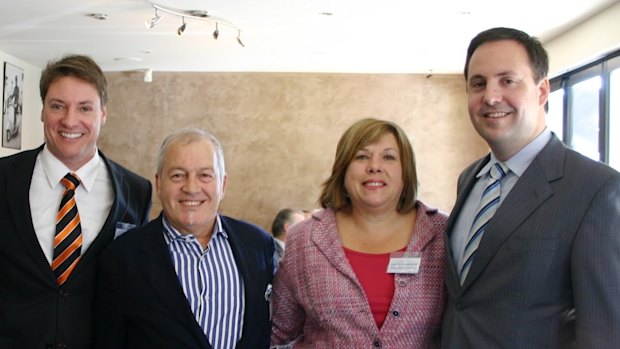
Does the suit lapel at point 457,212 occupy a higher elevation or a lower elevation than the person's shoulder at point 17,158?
lower

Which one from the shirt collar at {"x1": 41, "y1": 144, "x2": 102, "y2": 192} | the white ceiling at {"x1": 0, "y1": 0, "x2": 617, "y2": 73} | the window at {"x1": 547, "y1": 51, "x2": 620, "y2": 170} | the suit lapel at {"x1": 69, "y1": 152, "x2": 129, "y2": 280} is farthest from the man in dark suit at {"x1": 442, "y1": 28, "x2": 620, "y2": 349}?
the window at {"x1": 547, "y1": 51, "x2": 620, "y2": 170}

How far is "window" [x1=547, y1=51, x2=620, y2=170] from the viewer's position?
20.6 ft

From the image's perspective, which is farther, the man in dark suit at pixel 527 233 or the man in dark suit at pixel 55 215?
the man in dark suit at pixel 55 215

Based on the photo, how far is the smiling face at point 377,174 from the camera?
7.47 feet

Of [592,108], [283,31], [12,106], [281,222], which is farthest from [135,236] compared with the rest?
[12,106]

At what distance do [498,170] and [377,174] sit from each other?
0.45 metres

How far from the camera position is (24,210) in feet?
7.41

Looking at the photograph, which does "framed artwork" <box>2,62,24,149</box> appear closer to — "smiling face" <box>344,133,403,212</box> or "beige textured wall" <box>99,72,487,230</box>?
"beige textured wall" <box>99,72,487,230</box>

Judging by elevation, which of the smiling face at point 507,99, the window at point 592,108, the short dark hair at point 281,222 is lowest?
the short dark hair at point 281,222

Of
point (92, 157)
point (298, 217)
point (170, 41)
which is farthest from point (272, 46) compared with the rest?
point (92, 157)

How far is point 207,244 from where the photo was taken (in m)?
2.20

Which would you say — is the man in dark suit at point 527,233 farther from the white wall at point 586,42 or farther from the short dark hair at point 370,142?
the white wall at point 586,42

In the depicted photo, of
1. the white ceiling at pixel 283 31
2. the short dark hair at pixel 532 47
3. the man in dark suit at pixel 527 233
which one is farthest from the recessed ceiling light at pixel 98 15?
the short dark hair at pixel 532 47

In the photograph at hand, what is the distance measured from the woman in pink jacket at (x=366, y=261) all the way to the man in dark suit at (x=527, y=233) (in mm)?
124
